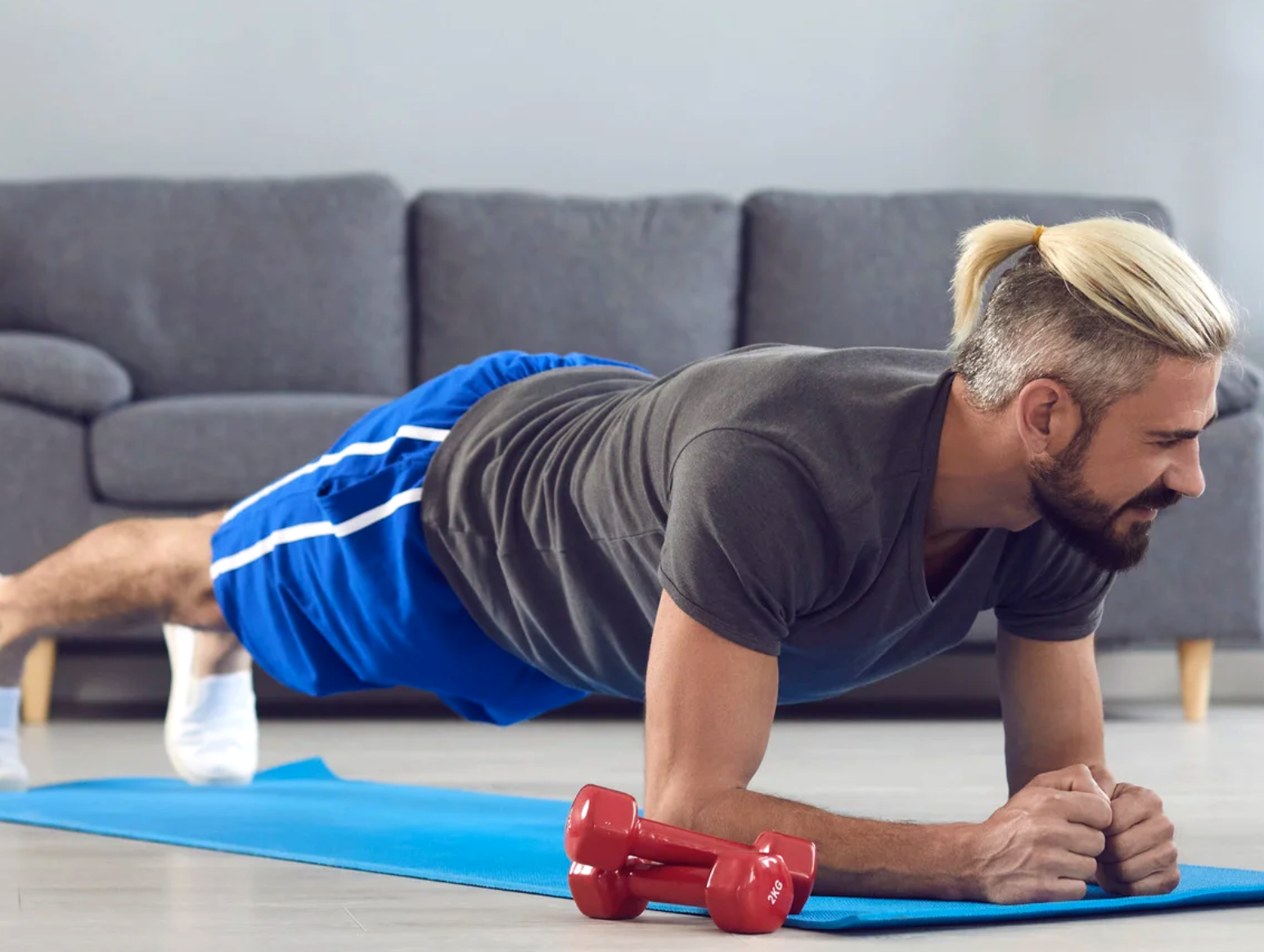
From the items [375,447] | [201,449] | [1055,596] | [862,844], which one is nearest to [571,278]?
[201,449]

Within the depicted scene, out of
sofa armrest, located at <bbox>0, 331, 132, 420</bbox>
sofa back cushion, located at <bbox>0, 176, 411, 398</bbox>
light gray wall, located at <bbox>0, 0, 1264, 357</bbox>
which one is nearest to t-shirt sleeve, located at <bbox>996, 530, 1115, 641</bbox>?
sofa armrest, located at <bbox>0, 331, 132, 420</bbox>

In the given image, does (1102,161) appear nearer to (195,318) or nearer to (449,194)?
(449,194)

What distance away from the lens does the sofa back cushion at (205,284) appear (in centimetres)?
341

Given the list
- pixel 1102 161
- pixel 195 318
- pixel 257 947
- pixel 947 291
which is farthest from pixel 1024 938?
pixel 1102 161

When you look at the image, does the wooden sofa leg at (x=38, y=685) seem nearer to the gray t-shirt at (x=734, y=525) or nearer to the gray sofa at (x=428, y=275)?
the gray sofa at (x=428, y=275)

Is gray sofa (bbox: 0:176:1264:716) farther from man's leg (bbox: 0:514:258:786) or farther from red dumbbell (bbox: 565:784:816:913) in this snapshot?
red dumbbell (bbox: 565:784:816:913)

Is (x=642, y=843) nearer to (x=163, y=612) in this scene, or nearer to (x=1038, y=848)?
(x=1038, y=848)

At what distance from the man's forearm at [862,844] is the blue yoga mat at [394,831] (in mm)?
14

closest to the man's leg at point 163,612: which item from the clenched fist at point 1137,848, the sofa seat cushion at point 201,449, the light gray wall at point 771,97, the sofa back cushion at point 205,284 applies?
the sofa seat cushion at point 201,449

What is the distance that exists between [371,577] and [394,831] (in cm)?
26

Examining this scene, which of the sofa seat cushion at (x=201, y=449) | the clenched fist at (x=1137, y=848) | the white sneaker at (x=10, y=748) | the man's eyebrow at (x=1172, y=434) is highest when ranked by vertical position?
the man's eyebrow at (x=1172, y=434)

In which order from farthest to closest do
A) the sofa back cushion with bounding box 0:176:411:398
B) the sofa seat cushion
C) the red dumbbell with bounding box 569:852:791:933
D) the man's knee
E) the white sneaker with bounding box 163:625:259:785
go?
1. the sofa back cushion with bounding box 0:176:411:398
2. the sofa seat cushion
3. the white sneaker with bounding box 163:625:259:785
4. the man's knee
5. the red dumbbell with bounding box 569:852:791:933

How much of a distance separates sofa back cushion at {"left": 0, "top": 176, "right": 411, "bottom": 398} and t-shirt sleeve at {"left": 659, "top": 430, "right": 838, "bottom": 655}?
87.0 inches

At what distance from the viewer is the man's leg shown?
1998 mm
